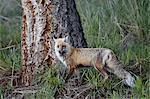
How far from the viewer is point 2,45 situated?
945cm

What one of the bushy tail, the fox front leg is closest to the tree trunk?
the fox front leg

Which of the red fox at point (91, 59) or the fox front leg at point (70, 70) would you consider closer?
the red fox at point (91, 59)

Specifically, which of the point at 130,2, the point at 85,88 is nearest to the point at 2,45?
the point at 130,2

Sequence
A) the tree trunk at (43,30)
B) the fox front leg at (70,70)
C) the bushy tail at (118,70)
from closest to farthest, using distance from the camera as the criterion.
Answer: the bushy tail at (118,70) → the fox front leg at (70,70) → the tree trunk at (43,30)

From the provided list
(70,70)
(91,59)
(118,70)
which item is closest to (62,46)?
(70,70)

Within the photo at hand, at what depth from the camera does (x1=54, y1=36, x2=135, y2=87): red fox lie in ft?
22.5

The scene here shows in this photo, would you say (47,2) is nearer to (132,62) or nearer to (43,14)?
(43,14)

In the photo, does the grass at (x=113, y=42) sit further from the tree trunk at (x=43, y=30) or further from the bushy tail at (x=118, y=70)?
the tree trunk at (x=43, y=30)

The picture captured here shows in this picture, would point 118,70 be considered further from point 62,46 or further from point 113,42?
point 113,42

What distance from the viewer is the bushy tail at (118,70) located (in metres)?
6.83

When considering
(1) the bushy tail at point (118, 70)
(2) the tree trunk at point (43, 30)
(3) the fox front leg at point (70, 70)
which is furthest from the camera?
(2) the tree trunk at point (43, 30)

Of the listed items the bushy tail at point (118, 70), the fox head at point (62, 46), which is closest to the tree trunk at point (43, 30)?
the fox head at point (62, 46)

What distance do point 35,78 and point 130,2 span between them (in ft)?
7.94

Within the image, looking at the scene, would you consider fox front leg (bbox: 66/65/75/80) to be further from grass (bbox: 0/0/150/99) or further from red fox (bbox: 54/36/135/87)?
grass (bbox: 0/0/150/99)
